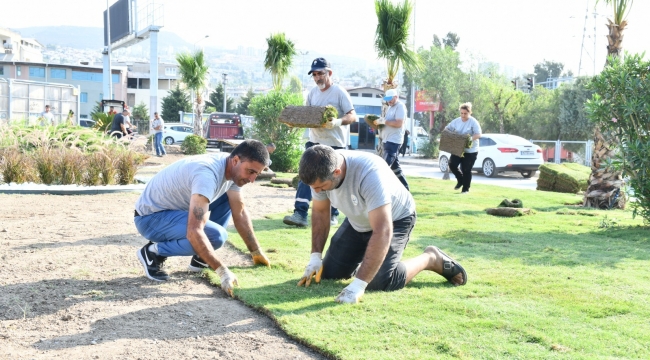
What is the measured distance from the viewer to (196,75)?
33531 mm

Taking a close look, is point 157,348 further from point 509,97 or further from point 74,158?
point 509,97

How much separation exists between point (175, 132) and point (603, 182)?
37.6 m

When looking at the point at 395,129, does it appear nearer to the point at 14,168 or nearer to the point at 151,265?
the point at 151,265

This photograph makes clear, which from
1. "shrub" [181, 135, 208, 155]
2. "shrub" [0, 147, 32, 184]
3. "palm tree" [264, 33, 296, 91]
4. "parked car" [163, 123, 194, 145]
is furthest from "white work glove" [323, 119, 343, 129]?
"parked car" [163, 123, 194, 145]

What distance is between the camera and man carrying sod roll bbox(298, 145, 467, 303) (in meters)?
4.45

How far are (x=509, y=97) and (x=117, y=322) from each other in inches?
1686

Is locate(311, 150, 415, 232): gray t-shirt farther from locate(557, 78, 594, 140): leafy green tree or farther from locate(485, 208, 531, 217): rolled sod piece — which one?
locate(557, 78, 594, 140): leafy green tree

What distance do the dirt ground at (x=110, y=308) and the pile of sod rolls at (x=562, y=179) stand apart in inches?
432

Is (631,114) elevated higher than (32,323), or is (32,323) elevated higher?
(631,114)

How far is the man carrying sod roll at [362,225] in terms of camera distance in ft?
14.6

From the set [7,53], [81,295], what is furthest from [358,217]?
[7,53]

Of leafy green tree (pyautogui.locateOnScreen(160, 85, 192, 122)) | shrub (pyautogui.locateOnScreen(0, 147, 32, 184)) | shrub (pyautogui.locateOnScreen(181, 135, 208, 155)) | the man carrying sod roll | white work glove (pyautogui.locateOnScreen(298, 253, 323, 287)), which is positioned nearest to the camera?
the man carrying sod roll

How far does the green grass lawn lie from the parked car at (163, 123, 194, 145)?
3841cm

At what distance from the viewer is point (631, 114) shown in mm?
8781
